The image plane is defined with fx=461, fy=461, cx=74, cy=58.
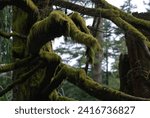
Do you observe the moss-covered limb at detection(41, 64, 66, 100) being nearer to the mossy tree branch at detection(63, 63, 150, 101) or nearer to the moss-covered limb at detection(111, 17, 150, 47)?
the mossy tree branch at detection(63, 63, 150, 101)

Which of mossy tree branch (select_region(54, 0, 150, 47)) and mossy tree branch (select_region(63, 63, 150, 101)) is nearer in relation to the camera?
mossy tree branch (select_region(63, 63, 150, 101))

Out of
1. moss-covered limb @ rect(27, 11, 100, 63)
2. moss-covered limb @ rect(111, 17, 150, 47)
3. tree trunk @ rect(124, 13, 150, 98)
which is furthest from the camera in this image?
tree trunk @ rect(124, 13, 150, 98)

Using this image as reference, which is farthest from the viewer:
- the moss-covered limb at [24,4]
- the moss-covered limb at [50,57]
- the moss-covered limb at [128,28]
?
the moss-covered limb at [128,28]

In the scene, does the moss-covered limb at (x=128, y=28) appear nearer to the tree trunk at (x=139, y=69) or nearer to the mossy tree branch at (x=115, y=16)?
the mossy tree branch at (x=115, y=16)

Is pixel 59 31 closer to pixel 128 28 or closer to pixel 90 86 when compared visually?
pixel 90 86

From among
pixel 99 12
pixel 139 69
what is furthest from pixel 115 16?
pixel 139 69

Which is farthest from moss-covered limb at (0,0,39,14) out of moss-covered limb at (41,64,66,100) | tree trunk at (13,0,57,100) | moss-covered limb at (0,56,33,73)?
moss-covered limb at (41,64,66,100)

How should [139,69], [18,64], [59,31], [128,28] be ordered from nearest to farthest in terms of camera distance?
[59,31] < [18,64] < [128,28] < [139,69]

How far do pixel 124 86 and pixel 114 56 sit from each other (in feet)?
76.7

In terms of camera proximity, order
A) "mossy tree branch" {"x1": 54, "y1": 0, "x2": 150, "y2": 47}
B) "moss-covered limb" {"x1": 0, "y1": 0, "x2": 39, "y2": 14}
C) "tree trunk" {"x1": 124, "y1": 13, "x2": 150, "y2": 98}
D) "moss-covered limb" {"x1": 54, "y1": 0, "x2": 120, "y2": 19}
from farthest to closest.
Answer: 1. "tree trunk" {"x1": 124, "y1": 13, "x2": 150, "y2": 98}
2. "moss-covered limb" {"x1": 54, "y1": 0, "x2": 120, "y2": 19}
3. "mossy tree branch" {"x1": 54, "y1": 0, "x2": 150, "y2": 47}
4. "moss-covered limb" {"x1": 0, "y1": 0, "x2": 39, "y2": 14}

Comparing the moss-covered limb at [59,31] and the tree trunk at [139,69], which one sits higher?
the moss-covered limb at [59,31]

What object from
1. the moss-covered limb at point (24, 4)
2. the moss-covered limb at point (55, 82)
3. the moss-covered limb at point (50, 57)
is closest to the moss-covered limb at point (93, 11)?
the moss-covered limb at point (24, 4)

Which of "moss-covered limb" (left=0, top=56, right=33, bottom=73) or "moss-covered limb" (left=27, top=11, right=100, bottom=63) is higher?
"moss-covered limb" (left=27, top=11, right=100, bottom=63)

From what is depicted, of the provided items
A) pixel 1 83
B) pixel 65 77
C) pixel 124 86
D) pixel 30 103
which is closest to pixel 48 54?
pixel 65 77
